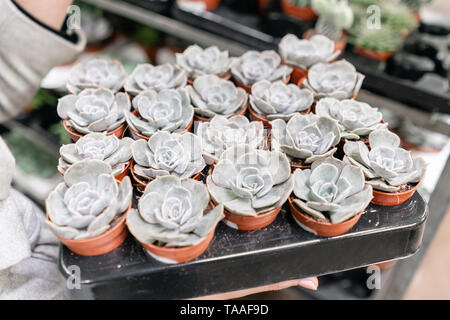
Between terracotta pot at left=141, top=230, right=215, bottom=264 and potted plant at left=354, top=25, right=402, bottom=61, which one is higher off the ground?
potted plant at left=354, top=25, right=402, bottom=61

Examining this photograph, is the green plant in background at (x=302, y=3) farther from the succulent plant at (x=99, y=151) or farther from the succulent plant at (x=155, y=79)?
the succulent plant at (x=99, y=151)

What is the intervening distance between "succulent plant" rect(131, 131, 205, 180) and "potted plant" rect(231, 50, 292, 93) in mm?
249

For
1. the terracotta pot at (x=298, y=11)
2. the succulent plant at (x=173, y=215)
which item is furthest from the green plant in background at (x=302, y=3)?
the succulent plant at (x=173, y=215)

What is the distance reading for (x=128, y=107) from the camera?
0.84m

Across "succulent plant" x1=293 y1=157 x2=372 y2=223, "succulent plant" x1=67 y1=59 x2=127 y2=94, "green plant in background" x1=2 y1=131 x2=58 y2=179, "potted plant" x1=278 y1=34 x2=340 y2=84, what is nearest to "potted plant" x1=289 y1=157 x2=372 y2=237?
"succulent plant" x1=293 y1=157 x2=372 y2=223

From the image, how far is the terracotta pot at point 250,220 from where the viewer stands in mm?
683

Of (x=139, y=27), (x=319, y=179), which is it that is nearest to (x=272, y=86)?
(x=319, y=179)

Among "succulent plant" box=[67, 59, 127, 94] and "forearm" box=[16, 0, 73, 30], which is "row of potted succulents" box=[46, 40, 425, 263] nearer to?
"succulent plant" box=[67, 59, 127, 94]

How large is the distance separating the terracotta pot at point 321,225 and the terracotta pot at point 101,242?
11.7 inches

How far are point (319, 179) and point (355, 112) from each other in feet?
0.68

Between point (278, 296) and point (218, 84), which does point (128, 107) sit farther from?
point (278, 296)

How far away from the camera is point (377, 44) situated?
1.26 metres

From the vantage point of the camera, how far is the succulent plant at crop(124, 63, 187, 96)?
886 mm

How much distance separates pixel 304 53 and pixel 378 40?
0.42 meters
